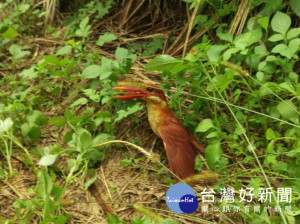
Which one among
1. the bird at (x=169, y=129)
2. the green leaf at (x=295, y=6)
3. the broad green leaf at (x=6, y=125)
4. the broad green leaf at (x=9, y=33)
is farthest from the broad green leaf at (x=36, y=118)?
the green leaf at (x=295, y=6)

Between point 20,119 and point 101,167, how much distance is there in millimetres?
472

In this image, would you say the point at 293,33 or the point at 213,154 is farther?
the point at 293,33

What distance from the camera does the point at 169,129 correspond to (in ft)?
5.41

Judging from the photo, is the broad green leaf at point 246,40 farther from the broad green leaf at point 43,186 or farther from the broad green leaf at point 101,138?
the broad green leaf at point 43,186

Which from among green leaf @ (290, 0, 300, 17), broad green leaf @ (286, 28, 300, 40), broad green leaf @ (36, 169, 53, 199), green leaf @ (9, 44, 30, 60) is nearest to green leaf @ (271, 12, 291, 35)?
broad green leaf @ (286, 28, 300, 40)

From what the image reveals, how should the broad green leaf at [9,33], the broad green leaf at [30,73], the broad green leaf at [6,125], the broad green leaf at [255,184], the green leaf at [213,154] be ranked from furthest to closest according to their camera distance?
the broad green leaf at [9,33] → the broad green leaf at [30,73] → the broad green leaf at [6,125] → the green leaf at [213,154] → the broad green leaf at [255,184]

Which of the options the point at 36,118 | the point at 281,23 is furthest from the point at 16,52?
the point at 281,23

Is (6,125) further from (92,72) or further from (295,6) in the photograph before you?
(295,6)

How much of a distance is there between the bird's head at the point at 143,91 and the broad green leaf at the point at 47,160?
1.22 feet

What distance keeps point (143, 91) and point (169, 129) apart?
0.19m

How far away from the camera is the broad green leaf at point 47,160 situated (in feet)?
5.22

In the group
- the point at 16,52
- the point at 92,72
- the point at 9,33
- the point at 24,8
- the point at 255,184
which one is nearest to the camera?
the point at 255,184

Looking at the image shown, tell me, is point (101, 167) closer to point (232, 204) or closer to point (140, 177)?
point (140, 177)

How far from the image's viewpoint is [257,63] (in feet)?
5.65
